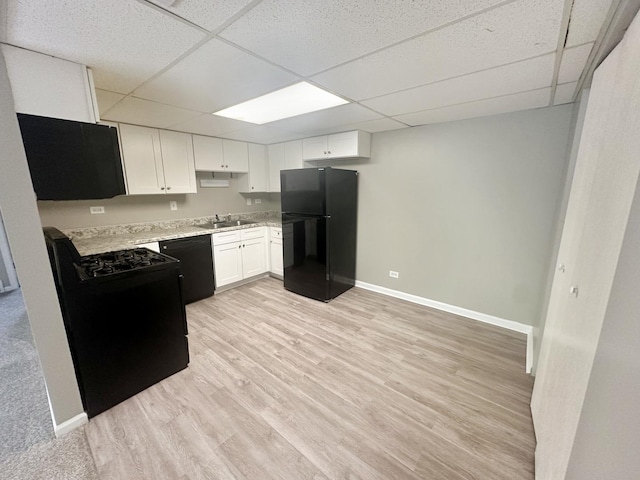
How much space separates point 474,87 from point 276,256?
10.7ft

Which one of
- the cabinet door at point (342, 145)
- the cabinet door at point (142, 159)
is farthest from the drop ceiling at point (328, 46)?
the cabinet door at point (342, 145)

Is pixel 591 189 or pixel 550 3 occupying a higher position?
pixel 550 3

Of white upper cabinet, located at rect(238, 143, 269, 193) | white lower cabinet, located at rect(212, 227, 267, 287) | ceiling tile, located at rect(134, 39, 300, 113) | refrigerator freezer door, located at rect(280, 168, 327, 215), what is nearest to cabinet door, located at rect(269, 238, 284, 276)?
white lower cabinet, located at rect(212, 227, 267, 287)

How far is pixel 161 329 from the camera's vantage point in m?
1.96

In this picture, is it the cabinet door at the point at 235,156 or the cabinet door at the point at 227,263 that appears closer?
the cabinet door at the point at 227,263

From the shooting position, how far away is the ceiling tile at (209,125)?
2.70 metres

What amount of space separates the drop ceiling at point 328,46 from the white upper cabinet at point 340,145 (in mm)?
1045

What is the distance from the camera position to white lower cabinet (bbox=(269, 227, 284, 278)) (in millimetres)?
3982

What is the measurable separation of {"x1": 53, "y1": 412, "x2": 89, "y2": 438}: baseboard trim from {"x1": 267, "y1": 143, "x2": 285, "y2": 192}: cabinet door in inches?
139

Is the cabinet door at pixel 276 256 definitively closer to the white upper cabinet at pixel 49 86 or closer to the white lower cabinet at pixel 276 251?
the white lower cabinet at pixel 276 251

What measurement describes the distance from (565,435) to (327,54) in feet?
6.63

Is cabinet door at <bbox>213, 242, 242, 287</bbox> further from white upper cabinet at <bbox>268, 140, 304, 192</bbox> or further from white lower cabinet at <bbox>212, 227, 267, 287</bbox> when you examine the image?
white upper cabinet at <bbox>268, 140, 304, 192</bbox>

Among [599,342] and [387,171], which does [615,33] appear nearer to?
[599,342]

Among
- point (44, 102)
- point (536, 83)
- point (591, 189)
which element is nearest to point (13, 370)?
point (44, 102)
